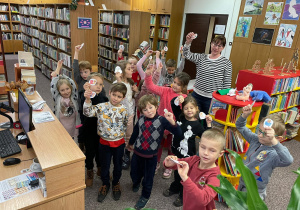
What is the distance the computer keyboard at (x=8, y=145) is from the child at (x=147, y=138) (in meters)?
1.00

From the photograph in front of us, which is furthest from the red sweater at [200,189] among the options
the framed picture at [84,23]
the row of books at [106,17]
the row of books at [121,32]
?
the row of books at [106,17]

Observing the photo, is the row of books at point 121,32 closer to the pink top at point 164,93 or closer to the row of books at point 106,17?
the row of books at point 106,17

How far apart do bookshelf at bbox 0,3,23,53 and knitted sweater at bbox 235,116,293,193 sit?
420 inches

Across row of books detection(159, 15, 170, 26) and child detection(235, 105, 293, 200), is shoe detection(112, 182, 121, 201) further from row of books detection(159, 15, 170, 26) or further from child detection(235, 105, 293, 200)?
row of books detection(159, 15, 170, 26)

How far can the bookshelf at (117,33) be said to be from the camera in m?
5.26

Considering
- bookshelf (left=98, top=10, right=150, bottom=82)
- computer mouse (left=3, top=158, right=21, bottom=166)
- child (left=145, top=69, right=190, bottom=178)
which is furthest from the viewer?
bookshelf (left=98, top=10, right=150, bottom=82)

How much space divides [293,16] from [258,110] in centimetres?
256

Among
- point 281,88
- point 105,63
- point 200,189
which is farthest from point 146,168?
point 105,63

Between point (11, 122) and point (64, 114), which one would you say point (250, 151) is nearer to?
point (64, 114)

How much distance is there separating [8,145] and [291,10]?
4.62m

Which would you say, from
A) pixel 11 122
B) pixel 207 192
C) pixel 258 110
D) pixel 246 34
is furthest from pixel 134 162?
pixel 246 34

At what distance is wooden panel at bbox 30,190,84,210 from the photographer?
139cm

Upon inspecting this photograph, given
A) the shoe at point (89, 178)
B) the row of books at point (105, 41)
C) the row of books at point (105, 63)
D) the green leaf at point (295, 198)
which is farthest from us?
the row of books at point (105, 63)

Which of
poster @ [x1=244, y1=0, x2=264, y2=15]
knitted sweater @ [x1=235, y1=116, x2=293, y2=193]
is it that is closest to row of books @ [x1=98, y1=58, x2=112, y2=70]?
poster @ [x1=244, y1=0, x2=264, y2=15]
